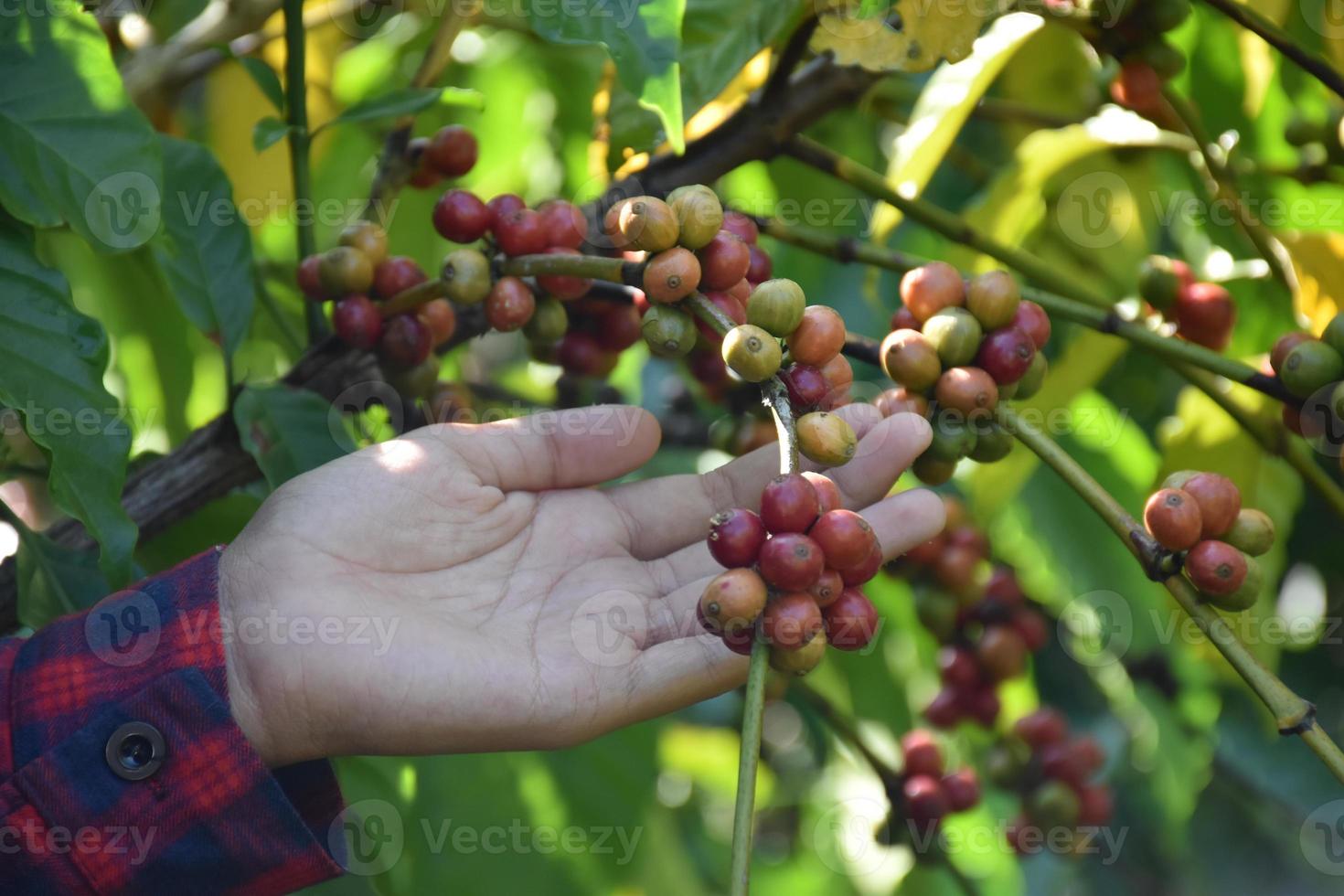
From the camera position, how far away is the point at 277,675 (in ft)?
4.45

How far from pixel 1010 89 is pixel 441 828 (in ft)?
5.07

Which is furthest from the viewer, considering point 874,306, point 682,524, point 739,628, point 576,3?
point 874,306

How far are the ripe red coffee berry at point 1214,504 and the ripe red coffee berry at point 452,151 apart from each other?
1008 millimetres

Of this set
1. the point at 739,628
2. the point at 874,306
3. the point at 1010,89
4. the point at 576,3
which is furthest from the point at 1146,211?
the point at 739,628

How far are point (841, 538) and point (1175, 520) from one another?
1.26ft

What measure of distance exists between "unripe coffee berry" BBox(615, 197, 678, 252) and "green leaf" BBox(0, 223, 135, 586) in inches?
21.9

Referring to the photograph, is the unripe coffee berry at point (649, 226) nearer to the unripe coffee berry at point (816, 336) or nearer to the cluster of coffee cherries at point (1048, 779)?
the unripe coffee berry at point (816, 336)

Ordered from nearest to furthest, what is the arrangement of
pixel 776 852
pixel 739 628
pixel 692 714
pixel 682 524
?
1. pixel 739 628
2. pixel 682 524
3. pixel 692 714
4. pixel 776 852

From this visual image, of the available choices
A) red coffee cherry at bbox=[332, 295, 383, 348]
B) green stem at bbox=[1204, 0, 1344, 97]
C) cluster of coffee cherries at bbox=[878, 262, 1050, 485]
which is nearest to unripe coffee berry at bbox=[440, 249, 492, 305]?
red coffee cherry at bbox=[332, 295, 383, 348]

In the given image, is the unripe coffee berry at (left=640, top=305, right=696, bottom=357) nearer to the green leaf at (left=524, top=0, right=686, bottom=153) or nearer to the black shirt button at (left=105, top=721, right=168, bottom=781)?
the green leaf at (left=524, top=0, right=686, bottom=153)

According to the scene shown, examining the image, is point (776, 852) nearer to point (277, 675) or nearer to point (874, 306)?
point (874, 306)

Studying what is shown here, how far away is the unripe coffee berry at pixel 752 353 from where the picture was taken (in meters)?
1.15

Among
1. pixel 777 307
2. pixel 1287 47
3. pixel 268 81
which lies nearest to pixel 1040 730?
pixel 1287 47

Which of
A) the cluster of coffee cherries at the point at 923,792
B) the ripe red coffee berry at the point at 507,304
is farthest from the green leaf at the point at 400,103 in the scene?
the cluster of coffee cherries at the point at 923,792
